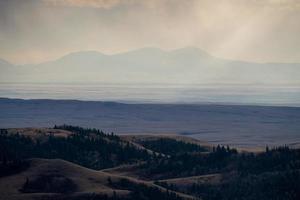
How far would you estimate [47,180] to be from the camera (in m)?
142

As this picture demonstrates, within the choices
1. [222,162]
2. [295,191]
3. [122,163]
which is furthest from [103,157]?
[295,191]

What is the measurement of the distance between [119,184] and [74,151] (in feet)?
176

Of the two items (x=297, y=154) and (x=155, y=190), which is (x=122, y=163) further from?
(x=155, y=190)

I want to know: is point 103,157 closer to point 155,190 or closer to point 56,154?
point 56,154

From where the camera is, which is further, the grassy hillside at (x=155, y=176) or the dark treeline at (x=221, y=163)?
the dark treeline at (x=221, y=163)

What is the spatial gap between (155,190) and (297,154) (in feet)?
139

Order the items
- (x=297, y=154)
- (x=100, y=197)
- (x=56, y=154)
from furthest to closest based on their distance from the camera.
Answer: (x=56, y=154)
(x=297, y=154)
(x=100, y=197)

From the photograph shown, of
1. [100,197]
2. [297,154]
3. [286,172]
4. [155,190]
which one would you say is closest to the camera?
[100,197]

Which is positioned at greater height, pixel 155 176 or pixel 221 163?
pixel 221 163

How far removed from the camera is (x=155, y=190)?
139 meters

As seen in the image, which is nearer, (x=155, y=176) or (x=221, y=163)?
(x=155, y=176)

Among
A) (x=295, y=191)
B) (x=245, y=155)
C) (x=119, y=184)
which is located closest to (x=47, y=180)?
(x=119, y=184)

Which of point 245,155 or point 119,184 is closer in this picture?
point 119,184

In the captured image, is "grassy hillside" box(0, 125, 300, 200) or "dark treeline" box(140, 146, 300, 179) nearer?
"grassy hillside" box(0, 125, 300, 200)
